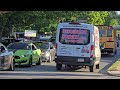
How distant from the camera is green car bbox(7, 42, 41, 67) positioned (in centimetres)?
2259

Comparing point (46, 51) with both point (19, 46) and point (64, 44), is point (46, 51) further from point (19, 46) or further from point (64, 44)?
point (64, 44)

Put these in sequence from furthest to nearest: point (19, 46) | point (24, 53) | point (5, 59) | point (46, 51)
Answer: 1. point (46, 51)
2. point (19, 46)
3. point (24, 53)
4. point (5, 59)

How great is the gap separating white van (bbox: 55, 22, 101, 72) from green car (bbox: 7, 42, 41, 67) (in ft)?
8.03

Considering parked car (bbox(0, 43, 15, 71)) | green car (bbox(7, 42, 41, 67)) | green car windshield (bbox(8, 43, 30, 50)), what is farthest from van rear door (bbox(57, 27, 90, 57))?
green car windshield (bbox(8, 43, 30, 50))

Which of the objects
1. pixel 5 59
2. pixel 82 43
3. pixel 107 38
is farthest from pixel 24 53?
pixel 107 38

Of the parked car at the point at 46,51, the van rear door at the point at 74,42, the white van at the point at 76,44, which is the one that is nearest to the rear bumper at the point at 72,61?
the white van at the point at 76,44

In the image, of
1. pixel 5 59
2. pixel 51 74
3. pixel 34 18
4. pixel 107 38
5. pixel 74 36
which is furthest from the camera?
pixel 34 18

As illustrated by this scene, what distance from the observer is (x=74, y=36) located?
825 inches

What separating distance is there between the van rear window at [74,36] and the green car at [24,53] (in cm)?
264

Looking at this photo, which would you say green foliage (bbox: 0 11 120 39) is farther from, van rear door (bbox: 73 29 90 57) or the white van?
van rear door (bbox: 73 29 90 57)

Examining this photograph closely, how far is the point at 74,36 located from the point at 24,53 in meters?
3.28

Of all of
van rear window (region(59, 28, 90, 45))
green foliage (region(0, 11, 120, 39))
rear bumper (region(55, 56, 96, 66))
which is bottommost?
rear bumper (region(55, 56, 96, 66))
